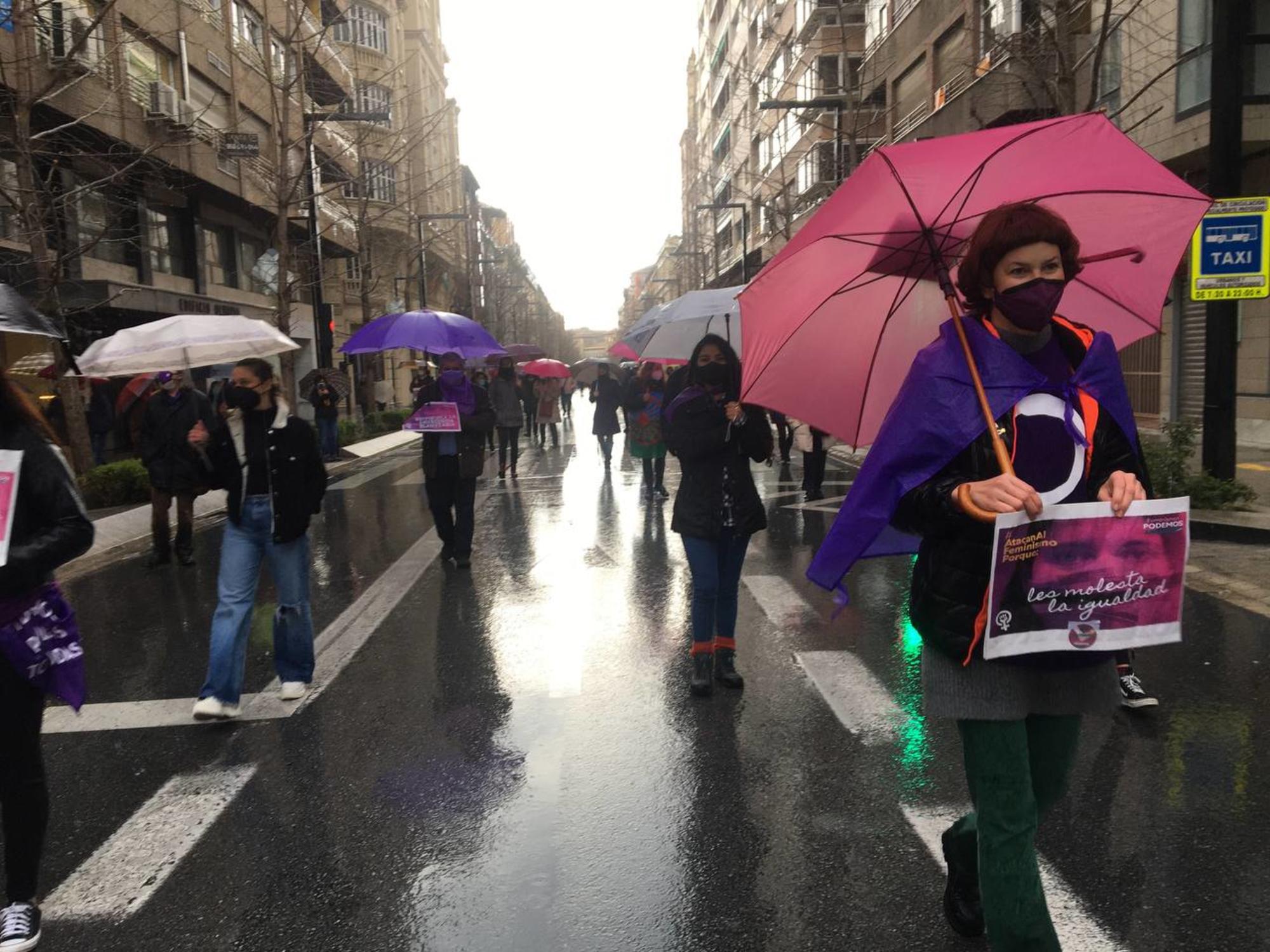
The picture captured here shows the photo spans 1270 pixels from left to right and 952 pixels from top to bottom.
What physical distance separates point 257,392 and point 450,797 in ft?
7.85

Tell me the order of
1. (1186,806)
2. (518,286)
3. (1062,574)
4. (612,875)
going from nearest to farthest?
1. (1062,574)
2. (612,875)
3. (1186,806)
4. (518,286)

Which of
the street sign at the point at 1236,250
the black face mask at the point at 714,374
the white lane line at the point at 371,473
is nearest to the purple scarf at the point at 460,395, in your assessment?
the black face mask at the point at 714,374

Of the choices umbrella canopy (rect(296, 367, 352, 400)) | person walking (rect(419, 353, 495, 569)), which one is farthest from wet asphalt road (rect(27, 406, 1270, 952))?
umbrella canopy (rect(296, 367, 352, 400))

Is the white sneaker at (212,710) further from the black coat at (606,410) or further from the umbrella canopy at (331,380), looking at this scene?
the umbrella canopy at (331,380)

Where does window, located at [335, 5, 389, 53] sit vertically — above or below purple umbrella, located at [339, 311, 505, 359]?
above

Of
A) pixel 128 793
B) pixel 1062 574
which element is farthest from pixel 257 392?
pixel 1062 574

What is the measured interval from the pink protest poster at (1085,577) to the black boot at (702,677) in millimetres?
3078

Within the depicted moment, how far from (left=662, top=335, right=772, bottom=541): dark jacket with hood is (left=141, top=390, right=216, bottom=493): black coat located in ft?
18.0

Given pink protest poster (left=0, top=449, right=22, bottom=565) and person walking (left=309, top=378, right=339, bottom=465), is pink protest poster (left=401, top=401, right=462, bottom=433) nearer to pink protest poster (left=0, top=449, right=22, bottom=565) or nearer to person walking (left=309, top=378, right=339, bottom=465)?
pink protest poster (left=0, top=449, right=22, bottom=565)

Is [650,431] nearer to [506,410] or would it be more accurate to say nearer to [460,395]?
[460,395]

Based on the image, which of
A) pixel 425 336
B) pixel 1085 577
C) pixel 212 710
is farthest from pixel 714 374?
pixel 425 336

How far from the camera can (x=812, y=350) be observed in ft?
11.3

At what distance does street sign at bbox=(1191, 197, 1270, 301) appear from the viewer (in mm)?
9109

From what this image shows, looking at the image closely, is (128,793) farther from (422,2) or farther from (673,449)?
(422,2)
